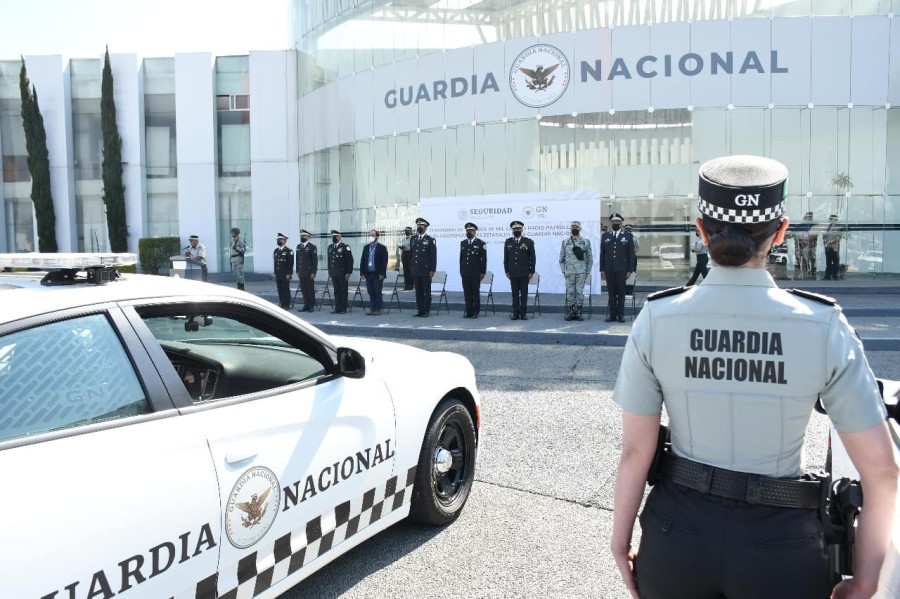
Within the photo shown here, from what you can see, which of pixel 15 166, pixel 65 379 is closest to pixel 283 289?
pixel 65 379

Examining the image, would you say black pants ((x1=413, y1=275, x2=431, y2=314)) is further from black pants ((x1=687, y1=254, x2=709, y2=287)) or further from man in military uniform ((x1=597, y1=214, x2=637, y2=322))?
black pants ((x1=687, y1=254, x2=709, y2=287))

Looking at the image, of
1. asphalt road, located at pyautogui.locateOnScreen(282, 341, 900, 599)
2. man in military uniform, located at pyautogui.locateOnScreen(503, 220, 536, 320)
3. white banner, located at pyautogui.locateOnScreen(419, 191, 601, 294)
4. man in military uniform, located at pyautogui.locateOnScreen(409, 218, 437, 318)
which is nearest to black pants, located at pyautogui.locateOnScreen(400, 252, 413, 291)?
white banner, located at pyautogui.locateOnScreen(419, 191, 601, 294)

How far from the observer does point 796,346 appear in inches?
66.9

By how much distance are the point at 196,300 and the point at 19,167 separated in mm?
32850

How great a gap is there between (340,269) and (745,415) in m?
14.4

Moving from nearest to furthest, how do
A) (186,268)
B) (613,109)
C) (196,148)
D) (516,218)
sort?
(516,218)
(613,109)
(186,268)
(196,148)

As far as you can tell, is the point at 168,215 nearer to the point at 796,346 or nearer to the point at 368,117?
the point at 368,117

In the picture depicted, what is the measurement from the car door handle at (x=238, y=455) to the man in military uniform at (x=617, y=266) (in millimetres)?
11090

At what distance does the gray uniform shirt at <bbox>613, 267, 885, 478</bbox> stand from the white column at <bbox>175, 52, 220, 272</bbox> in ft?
91.2

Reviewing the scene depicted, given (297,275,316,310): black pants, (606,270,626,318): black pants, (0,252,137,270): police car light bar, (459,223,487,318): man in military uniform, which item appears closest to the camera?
(0,252,137,270): police car light bar

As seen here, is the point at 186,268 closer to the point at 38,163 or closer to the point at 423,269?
the point at 423,269

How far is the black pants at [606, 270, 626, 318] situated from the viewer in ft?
42.8

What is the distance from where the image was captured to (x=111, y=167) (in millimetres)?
27875

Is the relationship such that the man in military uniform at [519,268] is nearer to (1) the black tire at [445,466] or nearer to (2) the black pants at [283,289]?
(2) the black pants at [283,289]
